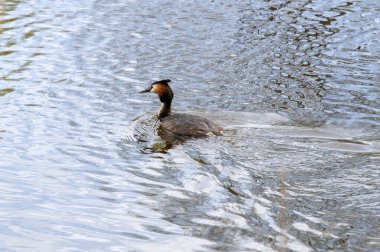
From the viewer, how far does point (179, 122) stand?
12.0m

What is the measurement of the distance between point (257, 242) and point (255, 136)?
138 inches

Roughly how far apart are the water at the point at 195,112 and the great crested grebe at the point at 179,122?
0.23 m

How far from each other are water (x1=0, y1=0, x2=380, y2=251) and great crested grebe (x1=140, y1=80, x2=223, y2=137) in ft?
0.75

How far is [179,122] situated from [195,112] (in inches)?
37.4

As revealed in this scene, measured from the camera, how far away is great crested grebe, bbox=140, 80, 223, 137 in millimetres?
11617

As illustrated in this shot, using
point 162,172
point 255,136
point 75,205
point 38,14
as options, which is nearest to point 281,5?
point 38,14

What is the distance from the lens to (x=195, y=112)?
1288 cm

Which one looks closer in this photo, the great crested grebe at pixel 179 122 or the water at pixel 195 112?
the water at pixel 195 112

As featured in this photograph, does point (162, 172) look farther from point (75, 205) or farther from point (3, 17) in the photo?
point (3, 17)

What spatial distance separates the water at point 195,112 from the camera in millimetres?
8594

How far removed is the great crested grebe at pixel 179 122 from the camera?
1162cm

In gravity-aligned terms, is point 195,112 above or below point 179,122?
below

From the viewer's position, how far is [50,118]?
12.4 m

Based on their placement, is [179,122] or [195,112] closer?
[179,122]
